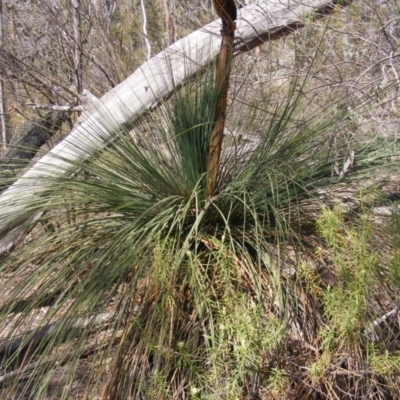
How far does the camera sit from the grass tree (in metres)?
2.11

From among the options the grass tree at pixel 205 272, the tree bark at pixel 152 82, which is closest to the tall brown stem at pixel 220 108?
the grass tree at pixel 205 272

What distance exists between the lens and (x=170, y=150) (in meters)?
2.66

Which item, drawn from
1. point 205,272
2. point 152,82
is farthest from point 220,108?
point 152,82

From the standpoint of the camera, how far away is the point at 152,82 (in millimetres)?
3412

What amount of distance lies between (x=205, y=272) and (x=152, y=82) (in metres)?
1.47

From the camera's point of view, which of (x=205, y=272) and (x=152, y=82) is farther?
(x=152, y=82)

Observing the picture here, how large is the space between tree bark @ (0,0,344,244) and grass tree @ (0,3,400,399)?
0.33ft

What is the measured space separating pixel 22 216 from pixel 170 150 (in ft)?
2.11

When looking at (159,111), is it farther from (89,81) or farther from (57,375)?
(89,81)

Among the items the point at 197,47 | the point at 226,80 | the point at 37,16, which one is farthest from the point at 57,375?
the point at 37,16

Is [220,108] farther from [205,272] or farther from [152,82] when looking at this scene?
[152,82]

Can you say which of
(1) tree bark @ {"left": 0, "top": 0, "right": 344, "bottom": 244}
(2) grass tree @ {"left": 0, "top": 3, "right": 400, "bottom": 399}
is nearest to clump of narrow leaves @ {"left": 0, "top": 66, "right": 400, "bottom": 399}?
(2) grass tree @ {"left": 0, "top": 3, "right": 400, "bottom": 399}

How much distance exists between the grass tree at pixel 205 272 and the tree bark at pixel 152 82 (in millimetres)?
101

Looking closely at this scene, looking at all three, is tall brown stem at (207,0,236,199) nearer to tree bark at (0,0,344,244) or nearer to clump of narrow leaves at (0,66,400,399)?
clump of narrow leaves at (0,66,400,399)
